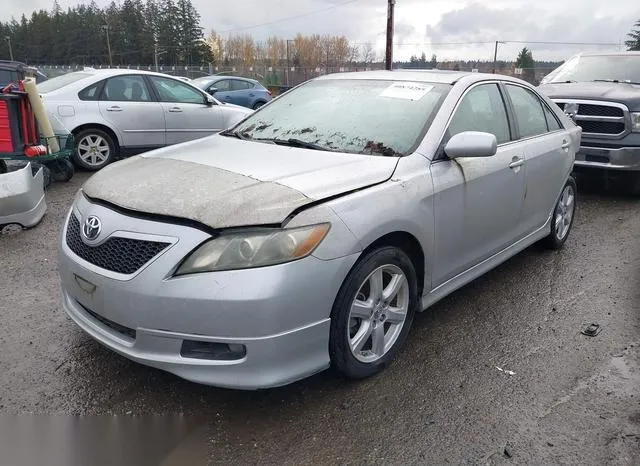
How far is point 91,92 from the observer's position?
327 inches

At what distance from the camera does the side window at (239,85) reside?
18.8 metres

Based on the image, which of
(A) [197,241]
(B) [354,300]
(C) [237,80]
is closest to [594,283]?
(B) [354,300]

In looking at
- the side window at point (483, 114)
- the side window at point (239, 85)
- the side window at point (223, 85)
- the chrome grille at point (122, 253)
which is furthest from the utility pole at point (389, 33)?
the chrome grille at point (122, 253)

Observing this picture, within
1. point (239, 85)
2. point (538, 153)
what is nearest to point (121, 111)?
point (538, 153)

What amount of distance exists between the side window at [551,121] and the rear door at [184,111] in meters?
5.95

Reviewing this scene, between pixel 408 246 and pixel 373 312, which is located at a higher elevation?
pixel 408 246

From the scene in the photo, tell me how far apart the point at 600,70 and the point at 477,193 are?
251 inches

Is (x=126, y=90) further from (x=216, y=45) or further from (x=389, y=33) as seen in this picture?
(x=216, y=45)

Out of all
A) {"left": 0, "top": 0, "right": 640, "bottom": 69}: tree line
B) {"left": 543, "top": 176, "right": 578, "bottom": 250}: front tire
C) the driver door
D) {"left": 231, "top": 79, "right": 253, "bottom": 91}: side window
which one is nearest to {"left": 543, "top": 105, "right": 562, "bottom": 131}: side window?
{"left": 543, "top": 176, "right": 578, "bottom": 250}: front tire

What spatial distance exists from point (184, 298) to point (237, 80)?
57.5 feet

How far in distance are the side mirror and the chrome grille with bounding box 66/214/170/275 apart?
70.4 inches

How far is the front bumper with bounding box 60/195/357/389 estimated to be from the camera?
240 centimetres

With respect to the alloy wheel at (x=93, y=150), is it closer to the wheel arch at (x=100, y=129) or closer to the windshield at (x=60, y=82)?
the wheel arch at (x=100, y=129)

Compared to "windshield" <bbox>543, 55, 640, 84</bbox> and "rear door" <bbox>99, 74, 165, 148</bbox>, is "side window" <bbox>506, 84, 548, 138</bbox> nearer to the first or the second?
"windshield" <bbox>543, 55, 640, 84</bbox>
